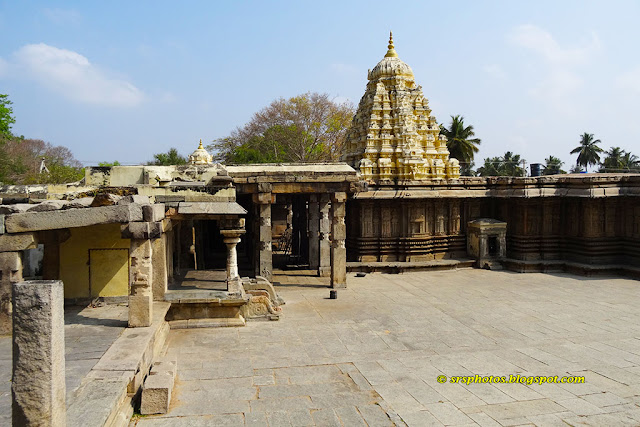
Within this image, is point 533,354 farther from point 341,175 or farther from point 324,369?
point 341,175

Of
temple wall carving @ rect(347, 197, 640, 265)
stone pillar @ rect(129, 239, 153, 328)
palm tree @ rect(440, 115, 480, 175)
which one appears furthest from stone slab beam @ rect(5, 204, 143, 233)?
palm tree @ rect(440, 115, 480, 175)

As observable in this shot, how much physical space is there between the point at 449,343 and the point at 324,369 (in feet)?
8.16

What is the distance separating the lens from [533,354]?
7.55m

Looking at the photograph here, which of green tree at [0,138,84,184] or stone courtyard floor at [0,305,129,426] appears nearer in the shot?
stone courtyard floor at [0,305,129,426]

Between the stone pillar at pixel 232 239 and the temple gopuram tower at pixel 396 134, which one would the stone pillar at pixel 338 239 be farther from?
the temple gopuram tower at pixel 396 134

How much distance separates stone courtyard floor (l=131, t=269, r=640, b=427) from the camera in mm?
5449

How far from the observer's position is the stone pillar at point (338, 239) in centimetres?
1238

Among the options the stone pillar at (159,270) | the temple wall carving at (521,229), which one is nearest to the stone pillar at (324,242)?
the temple wall carving at (521,229)

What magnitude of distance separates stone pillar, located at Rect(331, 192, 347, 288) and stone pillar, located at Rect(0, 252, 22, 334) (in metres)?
7.44

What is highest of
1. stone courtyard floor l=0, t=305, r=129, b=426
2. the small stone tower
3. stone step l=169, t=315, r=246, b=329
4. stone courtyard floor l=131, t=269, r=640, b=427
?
the small stone tower

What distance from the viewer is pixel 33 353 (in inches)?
116

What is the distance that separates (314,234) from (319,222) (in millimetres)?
443

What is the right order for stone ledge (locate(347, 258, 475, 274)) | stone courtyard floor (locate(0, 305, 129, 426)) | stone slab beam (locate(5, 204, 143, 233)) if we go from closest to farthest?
stone courtyard floor (locate(0, 305, 129, 426))
stone slab beam (locate(5, 204, 143, 233))
stone ledge (locate(347, 258, 475, 274))

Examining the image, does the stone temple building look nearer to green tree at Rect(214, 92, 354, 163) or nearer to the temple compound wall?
the temple compound wall
